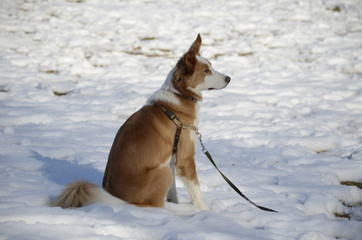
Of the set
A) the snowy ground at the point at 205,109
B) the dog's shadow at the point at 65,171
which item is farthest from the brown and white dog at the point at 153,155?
the dog's shadow at the point at 65,171

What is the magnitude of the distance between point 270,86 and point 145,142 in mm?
5178

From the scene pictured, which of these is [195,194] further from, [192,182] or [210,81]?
[210,81]

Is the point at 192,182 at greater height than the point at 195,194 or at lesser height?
greater

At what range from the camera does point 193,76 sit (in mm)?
3363

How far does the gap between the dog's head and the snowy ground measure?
1.21m

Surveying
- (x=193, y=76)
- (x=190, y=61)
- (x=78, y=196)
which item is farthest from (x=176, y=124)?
(x=78, y=196)

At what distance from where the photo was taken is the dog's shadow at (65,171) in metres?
3.71

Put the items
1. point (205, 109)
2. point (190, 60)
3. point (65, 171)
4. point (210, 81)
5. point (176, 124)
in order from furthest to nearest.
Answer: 1. point (205, 109)
2. point (65, 171)
3. point (210, 81)
4. point (190, 60)
5. point (176, 124)

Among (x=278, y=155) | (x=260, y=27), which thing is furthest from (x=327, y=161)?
(x=260, y=27)

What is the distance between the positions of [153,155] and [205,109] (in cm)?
360

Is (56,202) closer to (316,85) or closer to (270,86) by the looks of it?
(270,86)

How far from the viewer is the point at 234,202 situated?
3.38 meters

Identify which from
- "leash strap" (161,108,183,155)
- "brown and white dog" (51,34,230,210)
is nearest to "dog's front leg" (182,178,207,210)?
"brown and white dog" (51,34,230,210)

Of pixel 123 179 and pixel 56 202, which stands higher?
pixel 123 179
